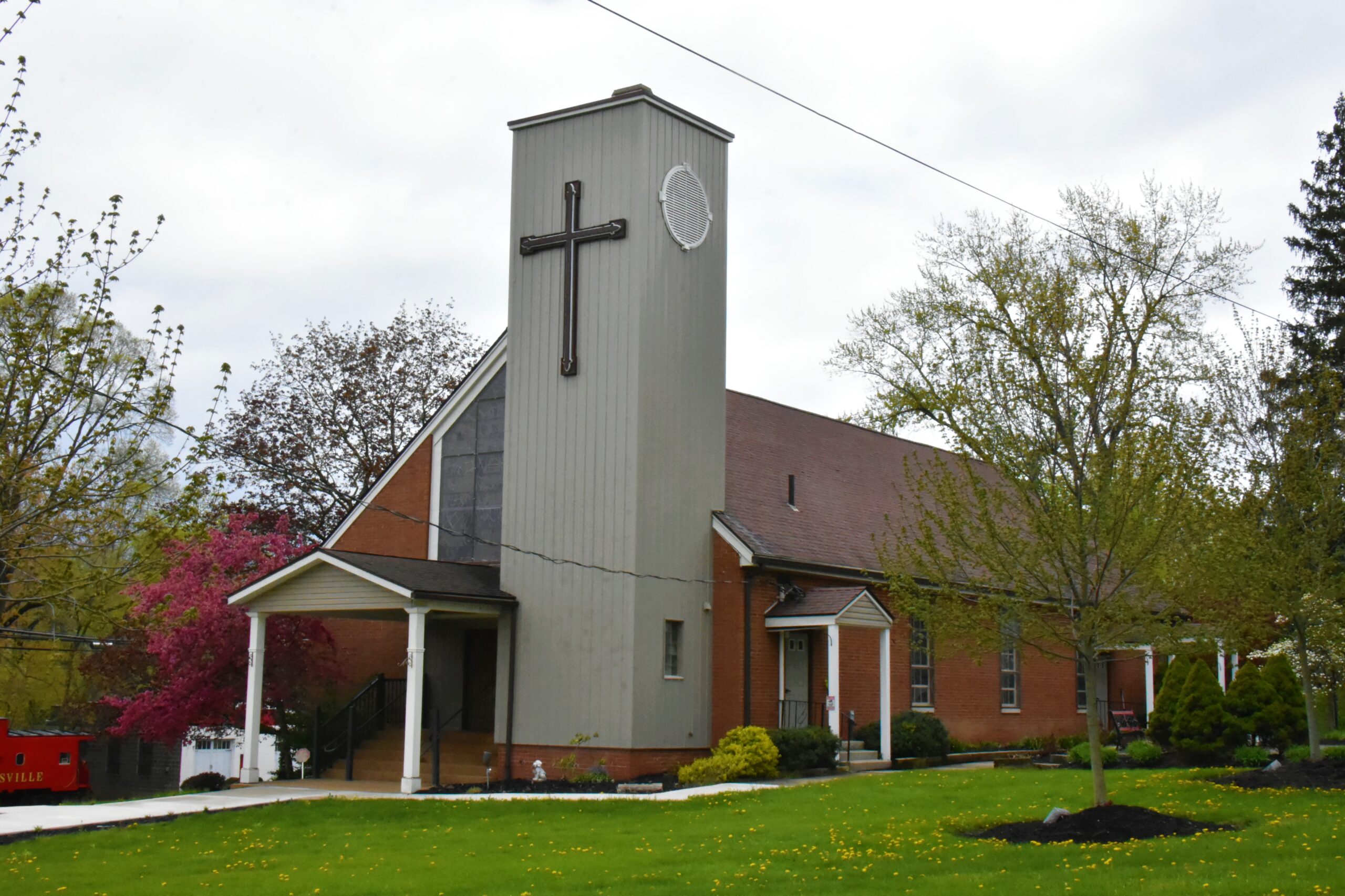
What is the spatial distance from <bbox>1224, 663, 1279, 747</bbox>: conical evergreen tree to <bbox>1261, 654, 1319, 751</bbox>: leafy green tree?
48 mm

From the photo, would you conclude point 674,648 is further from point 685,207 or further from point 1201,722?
point 1201,722

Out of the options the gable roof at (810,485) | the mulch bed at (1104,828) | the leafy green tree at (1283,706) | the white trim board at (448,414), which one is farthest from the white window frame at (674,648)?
the leafy green tree at (1283,706)

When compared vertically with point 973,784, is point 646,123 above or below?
above

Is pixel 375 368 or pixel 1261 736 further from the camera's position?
pixel 375 368

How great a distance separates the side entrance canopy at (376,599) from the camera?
2009 centimetres

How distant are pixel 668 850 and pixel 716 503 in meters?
10.2

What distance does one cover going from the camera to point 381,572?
800 inches

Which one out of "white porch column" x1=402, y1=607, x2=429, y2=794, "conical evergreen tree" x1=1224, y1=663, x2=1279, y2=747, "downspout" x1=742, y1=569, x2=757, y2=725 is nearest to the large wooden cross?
"downspout" x1=742, y1=569, x2=757, y2=725

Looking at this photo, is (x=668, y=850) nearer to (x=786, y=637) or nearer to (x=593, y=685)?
(x=593, y=685)

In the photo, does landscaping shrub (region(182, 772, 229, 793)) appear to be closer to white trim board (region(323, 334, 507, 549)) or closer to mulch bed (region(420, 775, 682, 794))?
mulch bed (region(420, 775, 682, 794))

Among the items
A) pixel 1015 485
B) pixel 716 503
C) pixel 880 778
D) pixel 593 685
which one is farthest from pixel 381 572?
pixel 1015 485

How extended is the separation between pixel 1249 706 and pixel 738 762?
8.32 metres

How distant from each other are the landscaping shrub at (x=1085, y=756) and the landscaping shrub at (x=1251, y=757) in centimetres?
185

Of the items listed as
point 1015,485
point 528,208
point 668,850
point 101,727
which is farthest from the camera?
point 101,727
